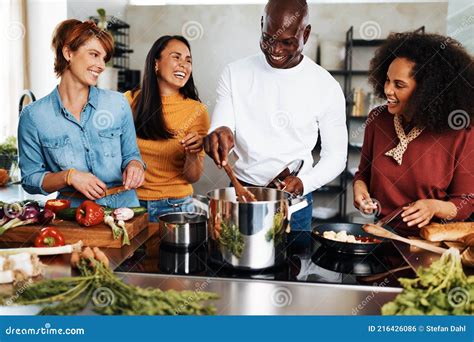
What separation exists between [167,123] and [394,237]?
1173mm

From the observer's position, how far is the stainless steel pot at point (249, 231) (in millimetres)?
1251

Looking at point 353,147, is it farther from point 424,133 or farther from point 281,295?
point 281,295

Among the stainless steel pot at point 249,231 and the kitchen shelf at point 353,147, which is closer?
the stainless steel pot at point 249,231

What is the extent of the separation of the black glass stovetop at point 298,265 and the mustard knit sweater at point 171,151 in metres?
0.74

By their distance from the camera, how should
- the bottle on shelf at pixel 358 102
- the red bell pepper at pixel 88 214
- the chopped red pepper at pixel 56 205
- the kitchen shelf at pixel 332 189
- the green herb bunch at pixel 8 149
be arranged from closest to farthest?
the red bell pepper at pixel 88 214, the chopped red pepper at pixel 56 205, the green herb bunch at pixel 8 149, the bottle on shelf at pixel 358 102, the kitchen shelf at pixel 332 189

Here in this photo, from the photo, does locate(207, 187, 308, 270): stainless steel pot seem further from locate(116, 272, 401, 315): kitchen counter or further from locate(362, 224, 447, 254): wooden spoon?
locate(362, 224, 447, 254): wooden spoon

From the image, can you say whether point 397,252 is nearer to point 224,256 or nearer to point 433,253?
point 433,253

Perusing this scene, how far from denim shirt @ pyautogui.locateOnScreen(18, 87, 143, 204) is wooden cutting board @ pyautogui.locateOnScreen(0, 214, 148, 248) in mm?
326

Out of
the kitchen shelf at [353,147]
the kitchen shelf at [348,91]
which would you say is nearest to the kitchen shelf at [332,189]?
the kitchen shelf at [348,91]

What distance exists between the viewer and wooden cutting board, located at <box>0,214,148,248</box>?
1.47m

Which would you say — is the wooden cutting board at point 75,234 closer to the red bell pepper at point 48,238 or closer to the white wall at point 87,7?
the red bell pepper at point 48,238

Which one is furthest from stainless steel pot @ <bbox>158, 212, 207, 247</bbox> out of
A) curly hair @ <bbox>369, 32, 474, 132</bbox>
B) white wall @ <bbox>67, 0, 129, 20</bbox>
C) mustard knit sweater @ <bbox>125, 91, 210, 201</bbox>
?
white wall @ <bbox>67, 0, 129, 20</bbox>

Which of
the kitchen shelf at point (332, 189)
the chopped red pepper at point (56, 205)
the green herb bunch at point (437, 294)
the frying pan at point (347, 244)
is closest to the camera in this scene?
the green herb bunch at point (437, 294)

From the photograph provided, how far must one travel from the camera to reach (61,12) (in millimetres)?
2367
